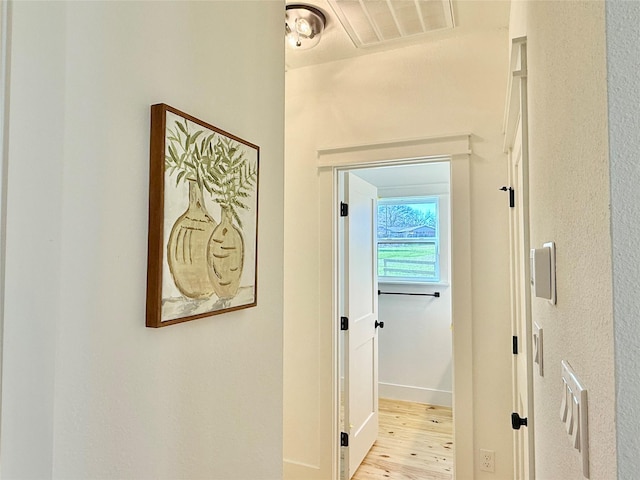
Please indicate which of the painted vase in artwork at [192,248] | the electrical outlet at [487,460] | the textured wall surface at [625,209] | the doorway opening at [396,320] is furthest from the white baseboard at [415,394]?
the textured wall surface at [625,209]

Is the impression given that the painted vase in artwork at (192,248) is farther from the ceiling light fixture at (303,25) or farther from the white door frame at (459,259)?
the white door frame at (459,259)

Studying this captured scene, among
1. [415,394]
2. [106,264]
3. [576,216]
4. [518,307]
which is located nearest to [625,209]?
[576,216]

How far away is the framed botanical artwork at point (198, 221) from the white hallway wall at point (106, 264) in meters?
0.04

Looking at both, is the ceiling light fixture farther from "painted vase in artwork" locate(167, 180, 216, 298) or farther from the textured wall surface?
the textured wall surface

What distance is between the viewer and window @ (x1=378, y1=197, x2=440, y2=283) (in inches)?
162

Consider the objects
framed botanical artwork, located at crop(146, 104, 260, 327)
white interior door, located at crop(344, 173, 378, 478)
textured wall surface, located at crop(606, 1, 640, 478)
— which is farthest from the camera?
white interior door, located at crop(344, 173, 378, 478)

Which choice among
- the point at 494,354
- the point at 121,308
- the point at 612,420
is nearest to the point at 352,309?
the point at 494,354

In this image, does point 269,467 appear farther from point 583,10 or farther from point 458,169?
point 458,169

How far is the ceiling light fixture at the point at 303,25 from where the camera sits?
81.0 inches

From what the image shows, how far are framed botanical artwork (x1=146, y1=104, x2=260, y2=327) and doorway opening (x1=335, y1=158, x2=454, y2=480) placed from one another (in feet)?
4.67

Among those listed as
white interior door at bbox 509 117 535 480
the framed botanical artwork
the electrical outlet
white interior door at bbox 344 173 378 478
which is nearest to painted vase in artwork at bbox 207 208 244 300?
the framed botanical artwork

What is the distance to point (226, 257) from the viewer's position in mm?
1151

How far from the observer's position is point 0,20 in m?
0.67

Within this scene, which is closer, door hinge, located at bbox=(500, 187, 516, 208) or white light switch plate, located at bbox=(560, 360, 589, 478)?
white light switch plate, located at bbox=(560, 360, 589, 478)
